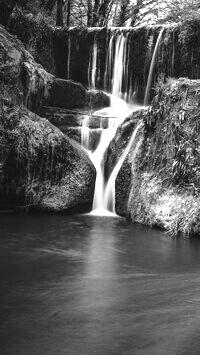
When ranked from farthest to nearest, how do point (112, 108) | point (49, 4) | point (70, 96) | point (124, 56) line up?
point (49, 4) → point (124, 56) → point (112, 108) → point (70, 96)

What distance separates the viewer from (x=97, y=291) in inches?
245

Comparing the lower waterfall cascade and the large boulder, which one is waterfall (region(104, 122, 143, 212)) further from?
the large boulder

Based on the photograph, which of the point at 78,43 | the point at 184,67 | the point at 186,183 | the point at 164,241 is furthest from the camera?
the point at 78,43

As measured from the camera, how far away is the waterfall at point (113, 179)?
39.5 feet

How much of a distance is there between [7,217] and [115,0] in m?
16.5

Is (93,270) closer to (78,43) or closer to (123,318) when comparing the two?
(123,318)

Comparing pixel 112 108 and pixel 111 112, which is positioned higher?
pixel 112 108

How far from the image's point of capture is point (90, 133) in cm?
1352

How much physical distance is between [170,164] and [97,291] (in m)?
4.76

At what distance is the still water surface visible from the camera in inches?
181

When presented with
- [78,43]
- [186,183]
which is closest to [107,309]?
[186,183]

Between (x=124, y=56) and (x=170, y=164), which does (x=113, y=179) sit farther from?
(x=124, y=56)

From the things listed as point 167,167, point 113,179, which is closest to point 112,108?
point 113,179

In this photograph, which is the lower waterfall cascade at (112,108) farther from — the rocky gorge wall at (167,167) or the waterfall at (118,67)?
the rocky gorge wall at (167,167)
